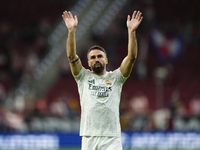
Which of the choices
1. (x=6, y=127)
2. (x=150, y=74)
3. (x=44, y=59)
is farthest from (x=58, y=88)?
(x=6, y=127)

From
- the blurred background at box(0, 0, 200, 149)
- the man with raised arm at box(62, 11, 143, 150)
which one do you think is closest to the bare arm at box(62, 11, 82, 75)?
the man with raised arm at box(62, 11, 143, 150)

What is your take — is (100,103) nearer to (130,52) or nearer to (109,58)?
(130,52)

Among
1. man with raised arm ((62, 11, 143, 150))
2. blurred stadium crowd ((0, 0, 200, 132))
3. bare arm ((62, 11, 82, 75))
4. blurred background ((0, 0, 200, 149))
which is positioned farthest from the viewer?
blurred background ((0, 0, 200, 149))

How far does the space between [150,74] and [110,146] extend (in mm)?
16447

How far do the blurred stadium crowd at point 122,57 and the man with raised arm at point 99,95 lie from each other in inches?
398

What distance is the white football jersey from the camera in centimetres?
532

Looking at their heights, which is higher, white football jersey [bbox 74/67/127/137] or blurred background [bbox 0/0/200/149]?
blurred background [bbox 0/0/200/149]

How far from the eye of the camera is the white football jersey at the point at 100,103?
209 inches

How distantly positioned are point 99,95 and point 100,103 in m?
0.12

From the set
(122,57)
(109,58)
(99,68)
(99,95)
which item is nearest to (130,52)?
(99,68)

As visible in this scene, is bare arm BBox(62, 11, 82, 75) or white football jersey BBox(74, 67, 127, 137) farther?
bare arm BBox(62, 11, 82, 75)

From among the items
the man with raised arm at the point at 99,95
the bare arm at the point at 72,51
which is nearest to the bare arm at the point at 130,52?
the man with raised arm at the point at 99,95

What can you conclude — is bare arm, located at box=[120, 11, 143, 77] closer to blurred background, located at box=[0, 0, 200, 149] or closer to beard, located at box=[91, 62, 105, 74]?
beard, located at box=[91, 62, 105, 74]

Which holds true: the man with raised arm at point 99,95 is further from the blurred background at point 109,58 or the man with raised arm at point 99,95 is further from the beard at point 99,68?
the blurred background at point 109,58
